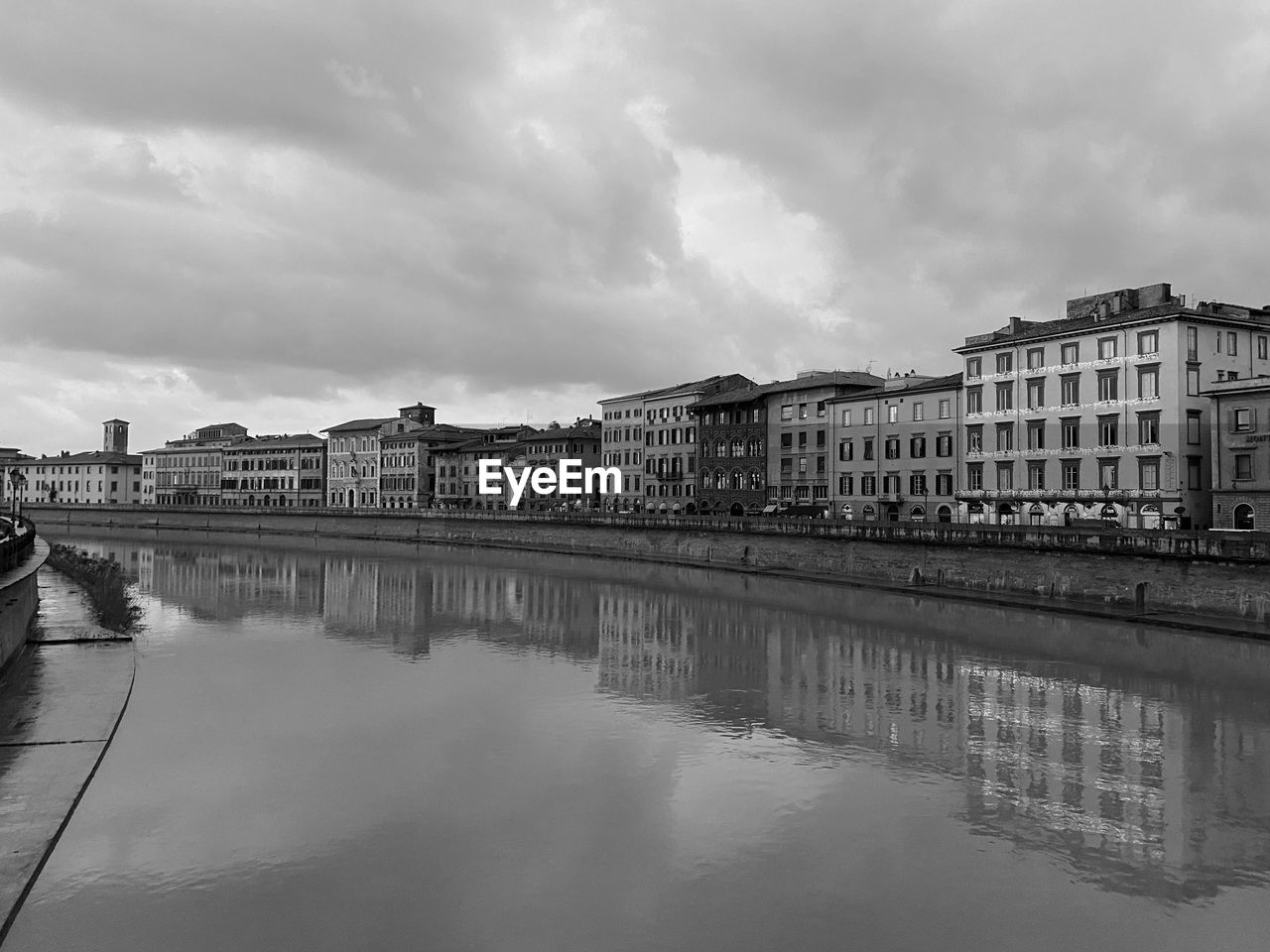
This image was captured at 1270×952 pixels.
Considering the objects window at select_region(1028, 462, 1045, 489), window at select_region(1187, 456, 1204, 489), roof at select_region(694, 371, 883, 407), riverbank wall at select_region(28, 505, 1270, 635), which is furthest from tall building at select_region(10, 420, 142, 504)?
window at select_region(1187, 456, 1204, 489)

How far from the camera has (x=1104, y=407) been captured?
55.7 m

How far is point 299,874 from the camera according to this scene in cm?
1386

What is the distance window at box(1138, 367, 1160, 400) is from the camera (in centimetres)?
5278

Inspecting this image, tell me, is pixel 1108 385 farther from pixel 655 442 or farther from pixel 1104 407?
pixel 655 442

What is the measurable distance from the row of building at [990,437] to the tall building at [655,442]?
0.21m

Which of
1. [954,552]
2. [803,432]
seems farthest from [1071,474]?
[803,432]

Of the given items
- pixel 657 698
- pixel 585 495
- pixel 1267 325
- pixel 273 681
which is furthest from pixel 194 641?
pixel 585 495

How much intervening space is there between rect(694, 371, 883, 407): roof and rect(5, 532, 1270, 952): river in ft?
154

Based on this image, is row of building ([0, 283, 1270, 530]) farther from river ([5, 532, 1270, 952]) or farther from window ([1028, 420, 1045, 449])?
river ([5, 532, 1270, 952])

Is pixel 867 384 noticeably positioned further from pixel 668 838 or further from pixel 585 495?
pixel 668 838

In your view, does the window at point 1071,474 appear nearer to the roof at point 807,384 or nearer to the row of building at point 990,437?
the row of building at point 990,437

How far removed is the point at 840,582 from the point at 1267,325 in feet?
94.2

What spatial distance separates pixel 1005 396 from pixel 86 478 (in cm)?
16356

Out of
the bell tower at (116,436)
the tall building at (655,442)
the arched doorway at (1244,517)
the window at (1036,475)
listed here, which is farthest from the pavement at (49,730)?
the bell tower at (116,436)
